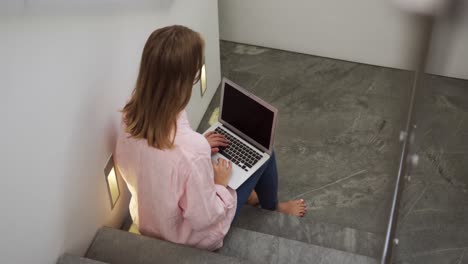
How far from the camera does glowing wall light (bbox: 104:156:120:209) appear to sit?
2.24 metres

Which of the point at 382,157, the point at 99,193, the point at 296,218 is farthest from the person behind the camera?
the point at 382,157

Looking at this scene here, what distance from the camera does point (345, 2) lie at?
12.5 feet

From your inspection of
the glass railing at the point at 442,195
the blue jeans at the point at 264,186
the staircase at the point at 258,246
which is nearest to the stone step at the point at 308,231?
the staircase at the point at 258,246

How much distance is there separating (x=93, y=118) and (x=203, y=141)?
1.40 feet

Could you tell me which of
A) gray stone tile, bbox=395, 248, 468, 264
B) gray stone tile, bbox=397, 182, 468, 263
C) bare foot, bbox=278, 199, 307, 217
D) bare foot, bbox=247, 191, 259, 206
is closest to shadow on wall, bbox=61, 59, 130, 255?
bare foot, bbox=247, 191, 259, 206

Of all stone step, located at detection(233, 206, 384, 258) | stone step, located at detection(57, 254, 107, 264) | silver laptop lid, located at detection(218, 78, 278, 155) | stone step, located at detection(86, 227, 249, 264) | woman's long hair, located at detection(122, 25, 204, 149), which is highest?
woman's long hair, located at detection(122, 25, 204, 149)

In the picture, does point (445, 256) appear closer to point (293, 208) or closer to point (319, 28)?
point (293, 208)

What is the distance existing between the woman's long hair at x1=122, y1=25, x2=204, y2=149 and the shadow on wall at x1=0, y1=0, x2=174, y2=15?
0.22 meters

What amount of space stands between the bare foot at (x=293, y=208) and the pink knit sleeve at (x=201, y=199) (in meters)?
0.87

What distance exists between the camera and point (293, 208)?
2998 mm

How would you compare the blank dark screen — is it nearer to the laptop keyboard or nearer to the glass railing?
Answer: the laptop keyboard

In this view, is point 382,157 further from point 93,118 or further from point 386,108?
point 93,118

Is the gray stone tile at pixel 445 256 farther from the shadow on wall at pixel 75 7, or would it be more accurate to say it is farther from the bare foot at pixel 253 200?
the shadow on wall at pixel 75 7

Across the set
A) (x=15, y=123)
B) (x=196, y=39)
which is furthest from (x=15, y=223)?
(x=196, y=39)
